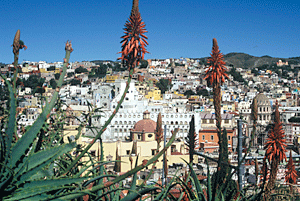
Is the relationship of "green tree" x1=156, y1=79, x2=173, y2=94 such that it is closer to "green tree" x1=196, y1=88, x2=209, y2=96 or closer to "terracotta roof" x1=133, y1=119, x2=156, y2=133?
"green tree" x1=196, y1=88, x2=209, y2=96

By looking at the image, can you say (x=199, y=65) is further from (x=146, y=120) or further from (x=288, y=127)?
(x=146, y=120)

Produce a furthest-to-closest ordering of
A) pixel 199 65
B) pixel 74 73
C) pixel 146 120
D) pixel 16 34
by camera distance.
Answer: pixel 199 65
pixel 74 73
pixel 146 120
pixel 16 34

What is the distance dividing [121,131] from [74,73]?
67.1m

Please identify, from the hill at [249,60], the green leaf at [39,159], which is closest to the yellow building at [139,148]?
Result: the green leaf at [39,159]

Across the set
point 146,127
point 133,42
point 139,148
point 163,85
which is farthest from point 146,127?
point 163,85

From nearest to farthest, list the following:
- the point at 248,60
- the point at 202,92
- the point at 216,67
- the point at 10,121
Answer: the point at 10,121
the point at 216,67
the point at 202,92
the point at 248,60

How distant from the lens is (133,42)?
2855 millimetres

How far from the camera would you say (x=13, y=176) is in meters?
2.08

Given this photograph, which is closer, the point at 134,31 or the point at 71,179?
the point at 71,179

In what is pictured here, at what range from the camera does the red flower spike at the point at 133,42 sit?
2828 mm

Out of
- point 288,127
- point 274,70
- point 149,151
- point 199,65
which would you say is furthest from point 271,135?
point 274,70

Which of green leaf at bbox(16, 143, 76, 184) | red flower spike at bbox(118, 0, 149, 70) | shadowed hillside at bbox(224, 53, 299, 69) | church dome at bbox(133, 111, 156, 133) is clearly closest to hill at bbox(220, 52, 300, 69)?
shadowed hillside at bbox(224, 53, 299, 69)

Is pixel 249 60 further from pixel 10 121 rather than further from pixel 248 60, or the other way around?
pixel 10 121

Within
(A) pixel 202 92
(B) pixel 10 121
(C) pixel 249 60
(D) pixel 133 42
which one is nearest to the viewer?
(B) pixel 10 121
